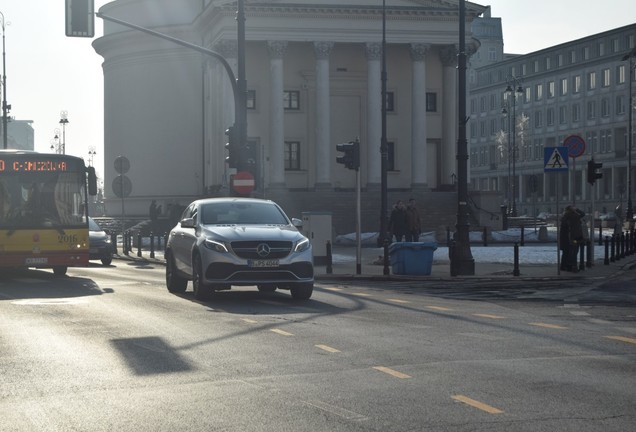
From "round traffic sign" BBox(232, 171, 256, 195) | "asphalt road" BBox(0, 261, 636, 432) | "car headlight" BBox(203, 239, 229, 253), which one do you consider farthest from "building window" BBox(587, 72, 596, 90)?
"car headlight" BBox(203, 239, 229, 253)

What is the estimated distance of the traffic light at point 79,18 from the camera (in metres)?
24.4

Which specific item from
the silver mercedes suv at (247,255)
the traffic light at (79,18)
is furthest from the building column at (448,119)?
the silver mercedes suv at (247,255)

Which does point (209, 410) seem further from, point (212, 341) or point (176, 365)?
point (212, 341)

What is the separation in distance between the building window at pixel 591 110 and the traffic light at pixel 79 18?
10492 centimetres

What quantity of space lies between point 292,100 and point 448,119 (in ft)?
30.1

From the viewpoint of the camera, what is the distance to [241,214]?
68.4ft

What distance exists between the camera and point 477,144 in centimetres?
14788

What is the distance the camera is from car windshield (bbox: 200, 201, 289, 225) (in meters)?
20.7

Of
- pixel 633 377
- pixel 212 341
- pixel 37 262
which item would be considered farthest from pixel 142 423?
pixel 37 262

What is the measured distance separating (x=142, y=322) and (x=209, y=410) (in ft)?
24.0

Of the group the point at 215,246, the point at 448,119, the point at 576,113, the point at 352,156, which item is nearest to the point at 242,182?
the point at 352,156

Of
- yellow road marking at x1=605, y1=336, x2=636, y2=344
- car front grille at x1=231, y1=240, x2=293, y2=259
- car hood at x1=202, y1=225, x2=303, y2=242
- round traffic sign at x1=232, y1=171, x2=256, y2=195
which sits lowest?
yellow road marking at x1=605, y1=336, x2=636, y2=344

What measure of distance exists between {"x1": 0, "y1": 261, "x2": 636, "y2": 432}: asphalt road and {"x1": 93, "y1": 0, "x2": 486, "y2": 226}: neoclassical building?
4241 centimetres

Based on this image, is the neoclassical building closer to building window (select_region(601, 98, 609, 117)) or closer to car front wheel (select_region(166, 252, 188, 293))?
car front wheel (select_region(166, 252, 188, 293))
